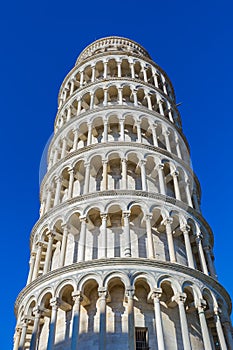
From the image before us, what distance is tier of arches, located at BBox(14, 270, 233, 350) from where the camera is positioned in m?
14.0

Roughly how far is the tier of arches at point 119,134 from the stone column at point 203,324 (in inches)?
366

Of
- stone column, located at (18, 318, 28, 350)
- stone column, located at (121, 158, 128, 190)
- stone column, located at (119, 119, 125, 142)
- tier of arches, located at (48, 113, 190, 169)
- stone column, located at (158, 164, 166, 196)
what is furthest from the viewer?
tier of arches, located at (48, 113, 190, 169)

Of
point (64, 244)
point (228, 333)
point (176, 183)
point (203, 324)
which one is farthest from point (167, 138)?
point (203, 324)

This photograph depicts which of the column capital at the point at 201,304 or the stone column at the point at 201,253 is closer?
the column capital at the point at 201,304

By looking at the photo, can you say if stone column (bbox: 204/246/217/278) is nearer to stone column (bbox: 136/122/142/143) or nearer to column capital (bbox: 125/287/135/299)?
column capital (bbox: 125/287/135/299)

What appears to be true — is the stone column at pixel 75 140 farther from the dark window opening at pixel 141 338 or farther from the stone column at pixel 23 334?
the dark window opening at pixel 141 338

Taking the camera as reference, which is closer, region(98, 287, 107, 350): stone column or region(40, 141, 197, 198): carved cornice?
region(98, 287, 107, 350): stone column

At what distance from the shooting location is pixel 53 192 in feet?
71.1

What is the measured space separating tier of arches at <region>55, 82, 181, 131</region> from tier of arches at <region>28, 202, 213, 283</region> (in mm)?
8433

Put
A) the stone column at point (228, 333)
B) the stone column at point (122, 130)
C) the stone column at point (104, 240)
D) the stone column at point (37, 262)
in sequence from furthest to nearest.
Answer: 1. the stone column at point (122, 130)
2. the stone column at point (37, 262)
3. the stone column at point (104, 240)
4. the stone column at point (228, 333)

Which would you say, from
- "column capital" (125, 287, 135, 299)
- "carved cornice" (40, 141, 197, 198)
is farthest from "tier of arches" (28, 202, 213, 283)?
"carved cornice" (40, 141, 197, 198)

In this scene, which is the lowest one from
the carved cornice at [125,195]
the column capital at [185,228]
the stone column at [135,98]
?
the column capital at [185,228]

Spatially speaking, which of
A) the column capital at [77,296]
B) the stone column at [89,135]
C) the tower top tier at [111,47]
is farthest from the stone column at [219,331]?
the tower top tier at [111,47]

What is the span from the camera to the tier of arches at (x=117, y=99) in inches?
974
